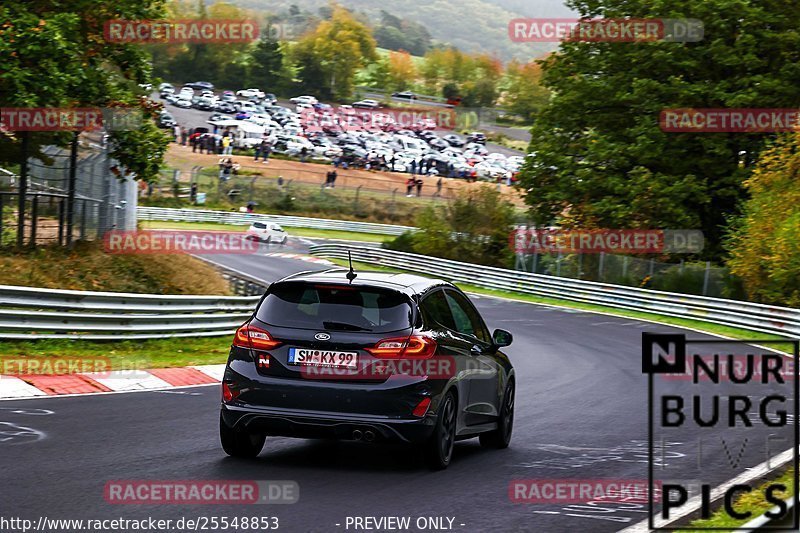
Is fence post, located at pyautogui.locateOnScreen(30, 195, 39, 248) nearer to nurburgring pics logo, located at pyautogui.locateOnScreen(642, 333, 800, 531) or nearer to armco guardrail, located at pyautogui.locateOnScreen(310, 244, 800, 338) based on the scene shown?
nurburgring pics logo, located at pyautogui.locateOnScreen(642, 333, 800, 531)

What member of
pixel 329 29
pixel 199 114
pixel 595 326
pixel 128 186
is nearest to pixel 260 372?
pixel 128 186

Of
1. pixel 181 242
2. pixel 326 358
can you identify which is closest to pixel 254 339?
pixel 326 358

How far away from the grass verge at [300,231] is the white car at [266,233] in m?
3.72

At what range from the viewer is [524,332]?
3058cm

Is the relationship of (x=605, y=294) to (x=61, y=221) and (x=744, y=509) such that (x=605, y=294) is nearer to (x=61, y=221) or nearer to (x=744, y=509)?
(x=61, y=221)

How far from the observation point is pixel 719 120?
43.8 meters

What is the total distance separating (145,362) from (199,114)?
321 feet

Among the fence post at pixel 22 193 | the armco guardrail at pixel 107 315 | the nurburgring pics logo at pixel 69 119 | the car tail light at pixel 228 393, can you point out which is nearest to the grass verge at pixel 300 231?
the nurburgring pics logo at pixel 69 119

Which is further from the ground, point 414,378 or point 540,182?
point 540,182

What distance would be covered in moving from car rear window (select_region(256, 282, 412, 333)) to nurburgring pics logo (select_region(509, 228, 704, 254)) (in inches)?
1401

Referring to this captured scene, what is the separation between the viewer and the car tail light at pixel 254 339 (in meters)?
9.75

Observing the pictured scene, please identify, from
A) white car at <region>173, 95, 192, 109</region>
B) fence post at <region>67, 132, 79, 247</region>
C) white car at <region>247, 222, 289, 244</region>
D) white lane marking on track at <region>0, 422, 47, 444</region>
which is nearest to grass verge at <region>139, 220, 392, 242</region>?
white car at <region>247, 222, 289, 244</region>

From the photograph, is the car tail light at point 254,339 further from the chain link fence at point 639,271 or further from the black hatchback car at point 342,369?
the chain link fence at point 639,271

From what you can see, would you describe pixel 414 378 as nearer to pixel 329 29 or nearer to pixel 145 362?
pixel 145 362
